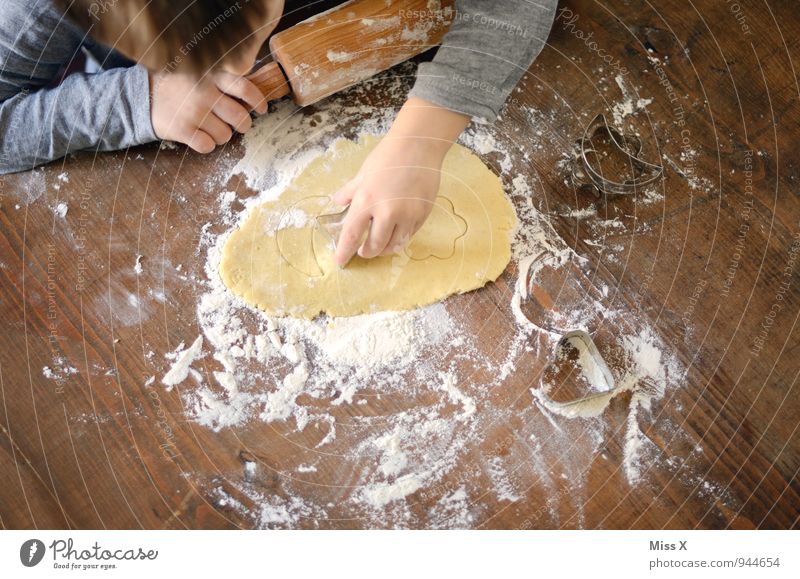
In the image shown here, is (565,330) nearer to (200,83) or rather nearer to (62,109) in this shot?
(200,83)

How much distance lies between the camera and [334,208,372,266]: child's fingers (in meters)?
0.64

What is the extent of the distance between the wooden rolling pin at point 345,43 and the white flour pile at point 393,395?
0.42 feet

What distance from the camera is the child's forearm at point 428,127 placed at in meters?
0.67

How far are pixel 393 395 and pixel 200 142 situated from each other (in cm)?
38

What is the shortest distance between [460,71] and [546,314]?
0.99ft

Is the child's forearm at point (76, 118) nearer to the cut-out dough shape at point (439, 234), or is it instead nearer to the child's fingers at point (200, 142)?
the child's fingers at point (200, 142)

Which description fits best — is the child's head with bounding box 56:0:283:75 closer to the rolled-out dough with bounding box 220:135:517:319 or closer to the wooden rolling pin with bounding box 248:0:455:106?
the wooden rolling pin with bounding box 248:0:455:106

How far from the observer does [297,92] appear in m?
0.70

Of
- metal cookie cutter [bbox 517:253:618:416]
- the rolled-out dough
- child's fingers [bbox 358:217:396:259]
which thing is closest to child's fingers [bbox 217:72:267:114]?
the rolled-out dough

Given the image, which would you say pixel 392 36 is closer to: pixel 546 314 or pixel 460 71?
pixel 460 71

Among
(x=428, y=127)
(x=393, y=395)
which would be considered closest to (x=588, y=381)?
(x=393, y=395)

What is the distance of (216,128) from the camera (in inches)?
27.7
